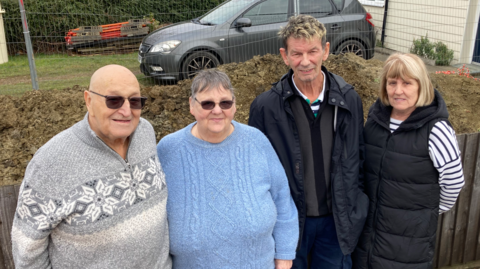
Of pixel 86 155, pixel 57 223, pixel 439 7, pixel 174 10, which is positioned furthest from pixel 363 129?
pixel 174 10

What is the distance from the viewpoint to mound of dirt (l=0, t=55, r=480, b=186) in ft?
13.6

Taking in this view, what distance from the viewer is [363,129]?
8.53ft

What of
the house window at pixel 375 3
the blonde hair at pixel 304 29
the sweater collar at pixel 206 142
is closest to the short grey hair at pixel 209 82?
the sweater collar at pixel 206 142

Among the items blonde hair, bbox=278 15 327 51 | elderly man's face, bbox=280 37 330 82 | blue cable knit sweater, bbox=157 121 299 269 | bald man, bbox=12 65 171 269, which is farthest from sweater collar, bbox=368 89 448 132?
bald man, bbox=12 65 171 269

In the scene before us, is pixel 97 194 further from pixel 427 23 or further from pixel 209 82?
pixel 427 23

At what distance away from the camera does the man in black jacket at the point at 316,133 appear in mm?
2424

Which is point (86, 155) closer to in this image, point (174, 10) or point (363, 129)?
point (363, 129)

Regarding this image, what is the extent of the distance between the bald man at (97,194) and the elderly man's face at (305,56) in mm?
1032

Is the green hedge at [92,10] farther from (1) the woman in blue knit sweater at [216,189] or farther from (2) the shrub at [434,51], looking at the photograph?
(1) the woman in blue knit sweater at [216,189]

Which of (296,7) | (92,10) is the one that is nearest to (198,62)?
(296,7)

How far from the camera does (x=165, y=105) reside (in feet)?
15.2

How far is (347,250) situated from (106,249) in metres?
1.52

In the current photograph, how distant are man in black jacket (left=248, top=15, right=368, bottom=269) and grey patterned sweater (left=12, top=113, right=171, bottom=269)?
0.91 metres

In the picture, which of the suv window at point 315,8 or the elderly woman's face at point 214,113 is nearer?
the elderly woman's face at point 214,113
